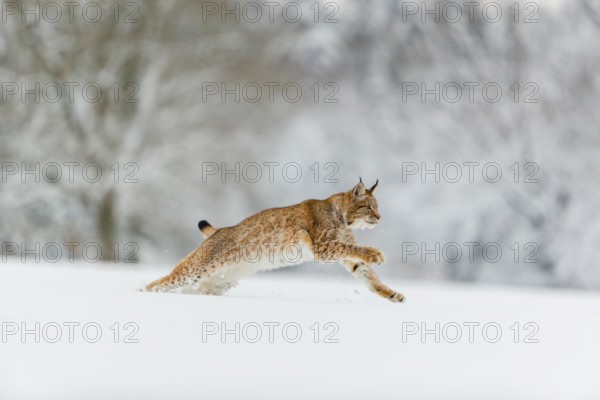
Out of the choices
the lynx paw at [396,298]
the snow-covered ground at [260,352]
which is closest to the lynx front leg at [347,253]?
the lynx paw at [396,298]

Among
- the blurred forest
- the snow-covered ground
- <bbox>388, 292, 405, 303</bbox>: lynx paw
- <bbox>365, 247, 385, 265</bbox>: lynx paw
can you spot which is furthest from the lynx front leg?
the blurred forest

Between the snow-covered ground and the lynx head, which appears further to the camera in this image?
the lynx head

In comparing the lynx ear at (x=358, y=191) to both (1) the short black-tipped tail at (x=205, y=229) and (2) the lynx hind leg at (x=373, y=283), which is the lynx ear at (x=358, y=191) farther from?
(1) the short black-tipped tail at (x=205, y=229)

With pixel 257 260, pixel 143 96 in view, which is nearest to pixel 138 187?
pixel 143 96

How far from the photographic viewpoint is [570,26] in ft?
15.6

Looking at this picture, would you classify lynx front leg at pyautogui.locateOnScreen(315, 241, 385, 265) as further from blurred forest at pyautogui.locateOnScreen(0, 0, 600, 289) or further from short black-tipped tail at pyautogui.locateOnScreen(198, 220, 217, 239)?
blurred forest at pyautogui.locateOnScreen(0, 0, 600, 289)

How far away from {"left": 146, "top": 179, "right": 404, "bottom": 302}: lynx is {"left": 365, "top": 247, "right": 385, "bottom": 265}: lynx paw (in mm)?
126

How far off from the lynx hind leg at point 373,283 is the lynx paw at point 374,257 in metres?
0.12

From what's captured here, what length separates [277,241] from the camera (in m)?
2.52

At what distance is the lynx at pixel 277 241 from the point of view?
8.20ft

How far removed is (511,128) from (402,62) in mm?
822

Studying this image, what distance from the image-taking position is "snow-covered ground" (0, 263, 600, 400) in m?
1.74

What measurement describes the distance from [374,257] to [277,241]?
37 cm

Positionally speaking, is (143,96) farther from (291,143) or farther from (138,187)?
(291,143)
